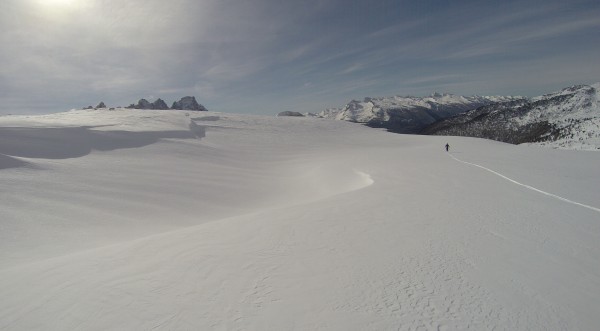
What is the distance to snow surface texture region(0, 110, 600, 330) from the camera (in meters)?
4.30

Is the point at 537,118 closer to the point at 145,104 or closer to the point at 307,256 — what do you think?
the point at 307,256

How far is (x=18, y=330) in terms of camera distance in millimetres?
4449

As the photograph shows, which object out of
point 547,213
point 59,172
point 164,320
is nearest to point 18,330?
point 164,320

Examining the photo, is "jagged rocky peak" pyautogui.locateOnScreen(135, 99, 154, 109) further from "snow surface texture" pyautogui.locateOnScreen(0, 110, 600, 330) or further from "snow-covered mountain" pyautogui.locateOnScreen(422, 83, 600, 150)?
"snow-covered mountain" pyautogui.locateOnScreen(422, 83, 600, 150)

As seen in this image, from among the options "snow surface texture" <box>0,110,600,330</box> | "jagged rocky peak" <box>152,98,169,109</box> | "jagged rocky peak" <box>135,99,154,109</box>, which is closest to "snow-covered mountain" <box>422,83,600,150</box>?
"snow surface texture" <box>0,110,600,330</box>

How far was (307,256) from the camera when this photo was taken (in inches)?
241

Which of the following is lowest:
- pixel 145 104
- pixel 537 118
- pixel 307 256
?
pixel 307 256

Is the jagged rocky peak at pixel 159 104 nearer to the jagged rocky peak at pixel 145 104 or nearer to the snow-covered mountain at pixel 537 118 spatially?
the jagged rocky peak at pixel 145 104

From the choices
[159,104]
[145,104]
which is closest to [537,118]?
[159,104]

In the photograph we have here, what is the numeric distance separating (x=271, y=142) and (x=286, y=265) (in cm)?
3717

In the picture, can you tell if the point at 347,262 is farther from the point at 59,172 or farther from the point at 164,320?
the point at 59,172

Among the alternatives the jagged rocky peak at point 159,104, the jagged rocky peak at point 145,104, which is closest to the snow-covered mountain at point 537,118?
the jagged rocky peak at point 159,104

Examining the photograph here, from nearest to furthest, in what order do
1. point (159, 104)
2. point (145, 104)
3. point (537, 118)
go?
point (145, 104) < point (159, 104) < point (537, 118)

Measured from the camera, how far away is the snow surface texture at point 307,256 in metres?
4.30
